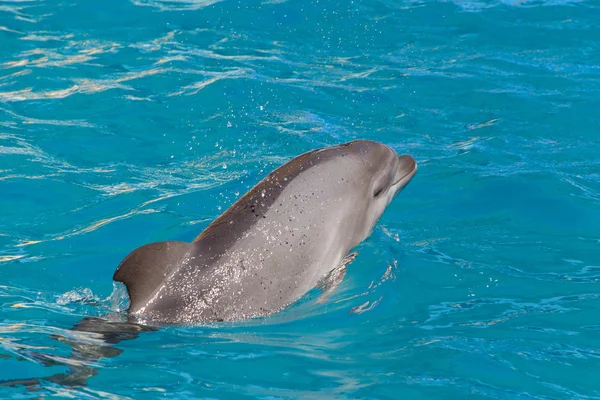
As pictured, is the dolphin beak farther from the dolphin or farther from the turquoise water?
the turquoise water

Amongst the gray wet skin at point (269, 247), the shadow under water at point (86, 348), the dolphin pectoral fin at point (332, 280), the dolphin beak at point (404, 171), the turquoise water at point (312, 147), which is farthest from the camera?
the dolphin beak at point (404, 171)

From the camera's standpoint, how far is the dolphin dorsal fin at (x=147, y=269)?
6.13 m

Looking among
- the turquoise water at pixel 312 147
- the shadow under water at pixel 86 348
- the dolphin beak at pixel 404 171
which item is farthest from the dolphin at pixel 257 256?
the dolphin beak at pixel 404 171

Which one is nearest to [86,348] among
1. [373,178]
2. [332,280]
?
[332,280]

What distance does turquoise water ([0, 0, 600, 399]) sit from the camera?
19.6 feet

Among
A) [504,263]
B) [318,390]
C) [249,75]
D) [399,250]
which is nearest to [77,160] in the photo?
[249,75]

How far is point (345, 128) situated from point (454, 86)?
2.25m

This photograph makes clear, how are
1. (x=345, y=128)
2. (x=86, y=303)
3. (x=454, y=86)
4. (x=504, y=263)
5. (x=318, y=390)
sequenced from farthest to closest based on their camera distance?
(x=454, y=86), (x=345, y=128), (x=504, y=263), (x=86, y=303), (x=318, y=390)

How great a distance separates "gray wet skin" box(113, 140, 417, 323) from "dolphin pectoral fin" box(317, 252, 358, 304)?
0.05 m

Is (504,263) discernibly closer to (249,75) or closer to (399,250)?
(399,250)

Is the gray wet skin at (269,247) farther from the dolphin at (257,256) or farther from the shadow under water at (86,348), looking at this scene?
the shadow under water at (86,348)

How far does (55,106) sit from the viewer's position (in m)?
12.1

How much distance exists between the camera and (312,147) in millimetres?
10898

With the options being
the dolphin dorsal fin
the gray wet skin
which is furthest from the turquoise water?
the dolphin dorsal fin
